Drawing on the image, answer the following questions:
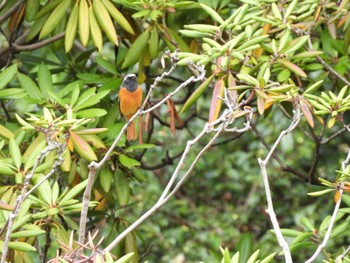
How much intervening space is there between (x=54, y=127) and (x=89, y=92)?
730 millimetres

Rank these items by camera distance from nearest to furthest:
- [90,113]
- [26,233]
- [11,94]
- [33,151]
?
[26,233] < [33,151] < [90,113] < [11,94]

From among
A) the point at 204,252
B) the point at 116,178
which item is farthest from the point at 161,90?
the point at 116,178

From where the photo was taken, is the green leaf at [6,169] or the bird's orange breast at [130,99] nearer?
the green leaf at [6,169]

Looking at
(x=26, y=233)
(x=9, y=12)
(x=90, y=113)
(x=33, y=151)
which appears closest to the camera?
(x=26, y=233)

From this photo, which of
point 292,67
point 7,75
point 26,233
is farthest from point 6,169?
point 292,67

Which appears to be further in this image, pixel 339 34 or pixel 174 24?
pixel 339 34

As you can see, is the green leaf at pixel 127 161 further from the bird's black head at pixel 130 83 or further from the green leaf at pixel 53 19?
the green leaf at pixel 53 19

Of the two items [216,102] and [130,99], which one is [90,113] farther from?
[216,102]

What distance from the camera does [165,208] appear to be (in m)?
7.07

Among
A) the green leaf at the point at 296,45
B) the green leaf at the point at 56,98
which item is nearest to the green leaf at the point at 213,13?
the green leaf at the point at 296,45

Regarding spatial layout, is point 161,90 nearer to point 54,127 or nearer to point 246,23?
point 246,23

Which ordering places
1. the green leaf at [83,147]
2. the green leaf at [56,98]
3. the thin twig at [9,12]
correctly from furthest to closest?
1. the thin twig at [9,12]
2. the green leaf at [56,98]
3. the green leaf at [83,147]

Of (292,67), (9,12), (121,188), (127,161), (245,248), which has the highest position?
(9,12)

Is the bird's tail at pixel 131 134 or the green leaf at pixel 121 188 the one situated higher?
the bird's tail at pixel 131 134
